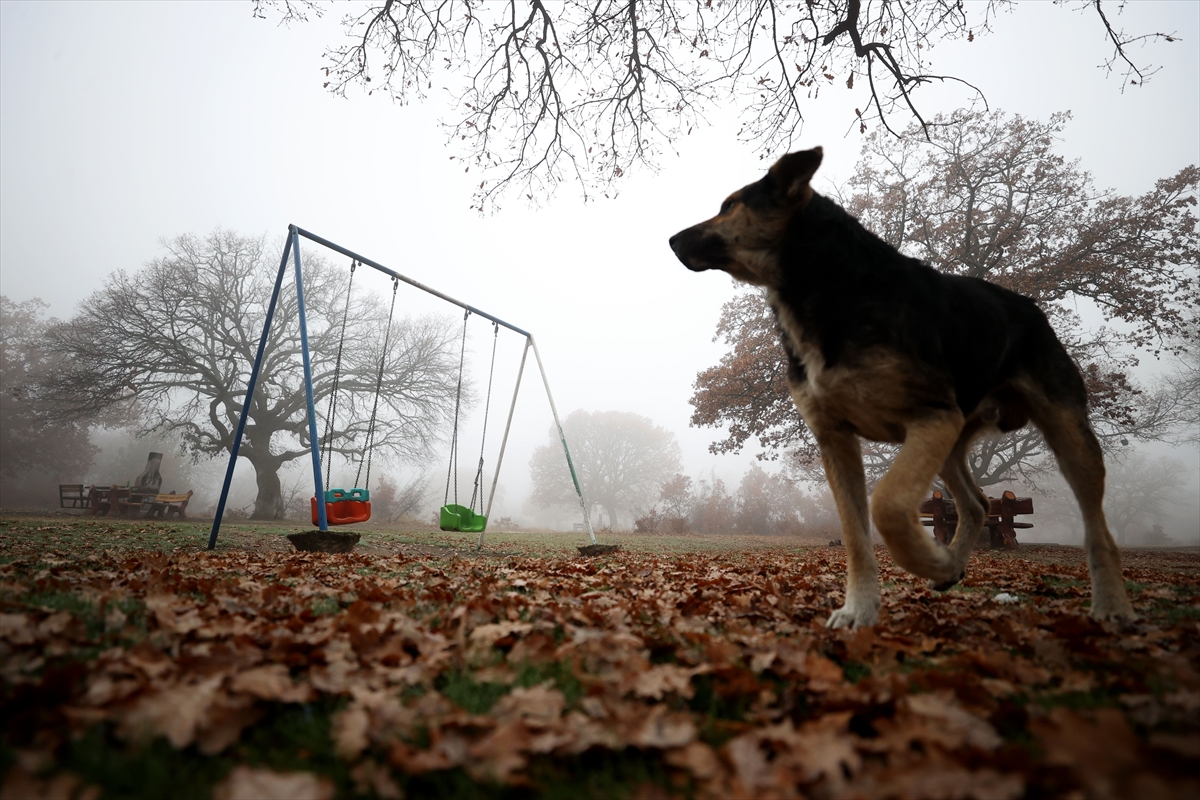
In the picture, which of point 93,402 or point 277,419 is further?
point 277,419

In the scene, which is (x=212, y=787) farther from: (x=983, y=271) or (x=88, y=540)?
(x=983, y=271)

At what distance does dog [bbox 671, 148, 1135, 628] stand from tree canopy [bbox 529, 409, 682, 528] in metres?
49.8

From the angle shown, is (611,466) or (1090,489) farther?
(611,466)

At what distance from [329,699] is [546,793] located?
86 cm

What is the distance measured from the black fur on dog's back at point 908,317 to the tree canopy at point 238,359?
73.7ft

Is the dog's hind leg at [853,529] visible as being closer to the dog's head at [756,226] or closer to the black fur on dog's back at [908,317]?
the black fur on dog's back at [908,317]

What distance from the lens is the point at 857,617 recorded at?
2900 mm

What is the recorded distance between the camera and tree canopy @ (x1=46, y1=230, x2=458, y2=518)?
2275 cm

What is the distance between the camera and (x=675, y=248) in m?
3.64

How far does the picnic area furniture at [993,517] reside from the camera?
13930 mm

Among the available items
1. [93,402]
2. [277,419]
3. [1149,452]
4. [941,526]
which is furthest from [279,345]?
[1149,452]

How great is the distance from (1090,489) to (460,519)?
8.16 meters

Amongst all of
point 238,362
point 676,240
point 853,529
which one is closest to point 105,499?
point 238,362

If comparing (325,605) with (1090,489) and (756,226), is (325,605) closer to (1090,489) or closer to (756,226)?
(756,226)
